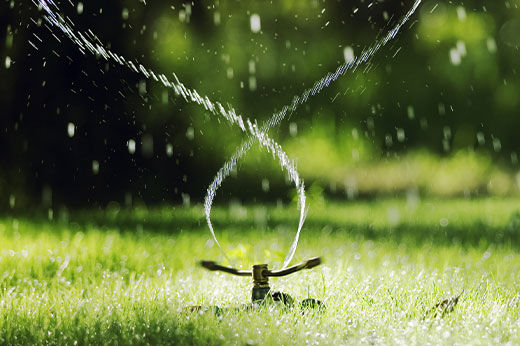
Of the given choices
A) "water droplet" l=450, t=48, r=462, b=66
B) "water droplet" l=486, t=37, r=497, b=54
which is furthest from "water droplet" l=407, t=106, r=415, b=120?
"water droplet" l=486, t=37, r=497, b=54

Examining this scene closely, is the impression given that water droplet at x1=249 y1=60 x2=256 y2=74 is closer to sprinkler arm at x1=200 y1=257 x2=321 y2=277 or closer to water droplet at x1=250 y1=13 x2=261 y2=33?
water droplet at x1=250 y1=13 x2=261 y2=33

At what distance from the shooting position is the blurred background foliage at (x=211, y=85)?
24.4ft

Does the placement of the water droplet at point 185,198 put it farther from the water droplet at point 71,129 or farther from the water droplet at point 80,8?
the water droplet at point 80,8

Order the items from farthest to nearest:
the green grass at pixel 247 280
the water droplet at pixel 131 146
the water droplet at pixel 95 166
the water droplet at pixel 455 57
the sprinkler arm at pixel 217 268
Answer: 1. the water droplet at pixel 455 57
2. the water droplet at pixel 131 146
3. the water droplet at pixel 95 166
4. the sprinkler arm at pixel 217 268
5. the green grass at pixel 247 280

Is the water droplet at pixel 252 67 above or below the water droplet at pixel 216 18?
below

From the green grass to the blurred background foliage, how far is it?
80 cm

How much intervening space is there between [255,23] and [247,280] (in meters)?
4.61

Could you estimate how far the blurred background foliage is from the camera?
743 centimetres

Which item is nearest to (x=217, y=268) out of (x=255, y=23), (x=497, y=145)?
(x=255, y=23)

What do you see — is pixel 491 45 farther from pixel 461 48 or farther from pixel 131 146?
pixel 131 146

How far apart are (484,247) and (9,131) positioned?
5132mm

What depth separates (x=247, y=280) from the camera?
3961mm

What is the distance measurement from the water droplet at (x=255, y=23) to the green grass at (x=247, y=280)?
87.9 inches

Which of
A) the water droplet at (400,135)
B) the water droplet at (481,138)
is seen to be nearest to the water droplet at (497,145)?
the water droplet at (481,138)
